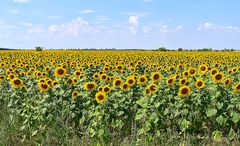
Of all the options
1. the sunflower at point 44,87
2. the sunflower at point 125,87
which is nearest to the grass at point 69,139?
the sunflower at point 44,87

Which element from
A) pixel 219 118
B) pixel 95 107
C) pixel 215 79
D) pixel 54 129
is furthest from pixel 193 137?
pixel 54 129

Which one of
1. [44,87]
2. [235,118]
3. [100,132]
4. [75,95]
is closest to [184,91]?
[235,118]

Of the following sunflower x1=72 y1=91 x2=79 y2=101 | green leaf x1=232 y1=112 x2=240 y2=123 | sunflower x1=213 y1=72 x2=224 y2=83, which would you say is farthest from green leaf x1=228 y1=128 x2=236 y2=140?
sunflower x1=72 y1=91 x2=79 y2=101

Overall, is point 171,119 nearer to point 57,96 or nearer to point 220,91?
point 220,91

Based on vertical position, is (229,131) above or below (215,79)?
below

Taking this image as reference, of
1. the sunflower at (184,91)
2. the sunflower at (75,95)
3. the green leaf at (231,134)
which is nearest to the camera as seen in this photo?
the green leaf at (231,134)

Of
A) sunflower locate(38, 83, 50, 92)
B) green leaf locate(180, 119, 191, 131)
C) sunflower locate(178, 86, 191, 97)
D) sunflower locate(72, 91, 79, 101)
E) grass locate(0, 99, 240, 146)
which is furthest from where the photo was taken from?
sunflower locate(38, 83, 50, 92)

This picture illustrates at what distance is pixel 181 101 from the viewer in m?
7.49

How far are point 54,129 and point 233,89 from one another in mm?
3083

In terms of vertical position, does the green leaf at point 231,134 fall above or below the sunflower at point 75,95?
below

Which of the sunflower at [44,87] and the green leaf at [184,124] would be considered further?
the sunflower at [44,87]

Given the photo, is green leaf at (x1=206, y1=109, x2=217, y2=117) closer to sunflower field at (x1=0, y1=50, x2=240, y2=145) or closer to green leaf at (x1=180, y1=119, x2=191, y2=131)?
sunflower field at (x1=0, y1=50, x2=240, y2=145)

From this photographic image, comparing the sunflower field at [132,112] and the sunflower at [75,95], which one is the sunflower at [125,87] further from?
the sunflower at [75,95]

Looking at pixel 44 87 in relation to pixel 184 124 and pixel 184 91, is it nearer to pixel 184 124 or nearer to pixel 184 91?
pixel 184 91
